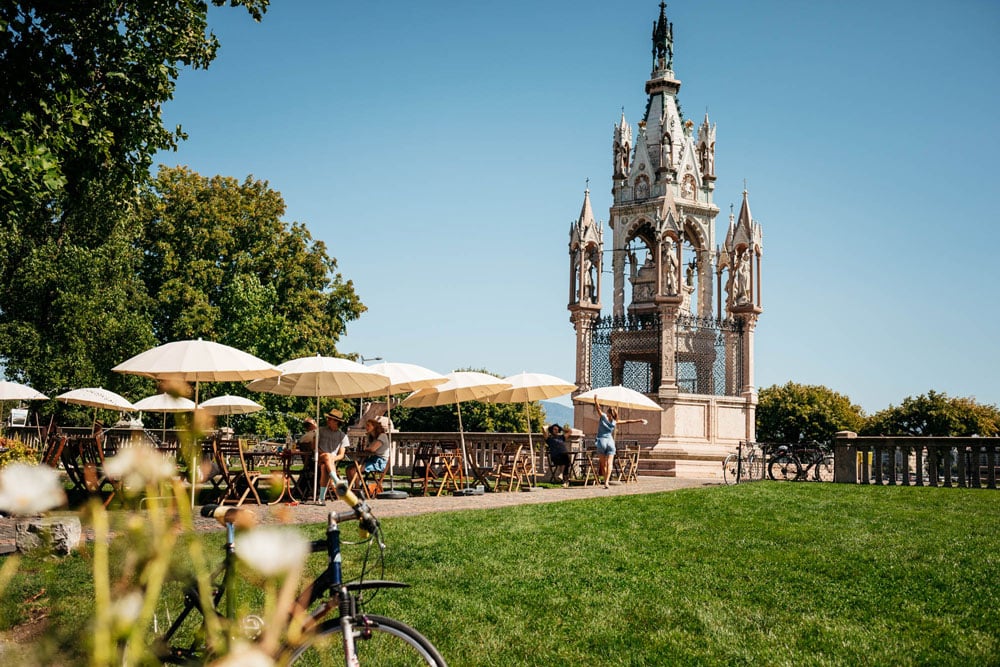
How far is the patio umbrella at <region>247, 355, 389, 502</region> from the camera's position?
1588cm

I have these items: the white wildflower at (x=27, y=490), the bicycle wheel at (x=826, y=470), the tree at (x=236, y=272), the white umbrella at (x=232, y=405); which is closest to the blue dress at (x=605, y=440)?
the bicycle wheel at (x=826, y=470)

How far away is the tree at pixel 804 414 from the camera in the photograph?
209 feet

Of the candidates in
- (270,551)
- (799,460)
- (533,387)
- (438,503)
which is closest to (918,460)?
(799,460)

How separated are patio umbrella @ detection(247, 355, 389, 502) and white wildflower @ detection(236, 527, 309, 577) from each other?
1393 cm

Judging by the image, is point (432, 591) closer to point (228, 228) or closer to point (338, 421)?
point (338, 421)

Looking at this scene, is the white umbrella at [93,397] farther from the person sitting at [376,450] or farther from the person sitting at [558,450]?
the person sitting at [558,450]

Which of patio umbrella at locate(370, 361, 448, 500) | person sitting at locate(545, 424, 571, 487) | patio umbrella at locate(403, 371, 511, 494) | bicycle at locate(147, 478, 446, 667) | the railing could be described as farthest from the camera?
person sitting at locate(545, 424, 571, 487)

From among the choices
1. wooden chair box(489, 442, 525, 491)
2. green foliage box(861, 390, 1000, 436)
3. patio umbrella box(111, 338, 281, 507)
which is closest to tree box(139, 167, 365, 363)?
wooden chair box(489, 442, 525, 491)

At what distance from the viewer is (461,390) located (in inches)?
797

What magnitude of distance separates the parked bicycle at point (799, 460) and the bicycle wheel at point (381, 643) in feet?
68.5

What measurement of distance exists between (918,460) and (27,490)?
791 inches

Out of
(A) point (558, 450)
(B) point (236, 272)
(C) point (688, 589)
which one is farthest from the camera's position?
(B) point (236, 272)

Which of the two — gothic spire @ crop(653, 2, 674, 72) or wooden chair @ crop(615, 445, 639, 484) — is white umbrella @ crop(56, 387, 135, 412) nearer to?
wooden chair @ crop(615, 445, 639, 484)

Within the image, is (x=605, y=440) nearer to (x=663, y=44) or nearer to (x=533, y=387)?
(x=533, y=387)
